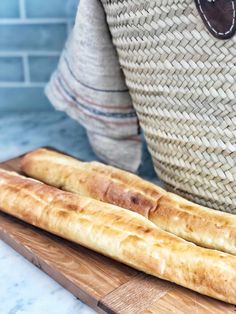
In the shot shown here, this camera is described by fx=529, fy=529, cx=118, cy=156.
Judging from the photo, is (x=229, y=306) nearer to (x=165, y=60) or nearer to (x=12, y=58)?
(x=165, y=60)

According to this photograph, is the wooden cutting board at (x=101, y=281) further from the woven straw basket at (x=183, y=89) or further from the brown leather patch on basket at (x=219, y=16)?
the brown leather patch on basket at (x=219, y=16)

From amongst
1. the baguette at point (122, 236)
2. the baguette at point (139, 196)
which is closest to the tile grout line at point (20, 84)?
the baguette at point (139, 196)

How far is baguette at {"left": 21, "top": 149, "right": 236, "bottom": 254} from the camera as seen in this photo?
0.59 meters

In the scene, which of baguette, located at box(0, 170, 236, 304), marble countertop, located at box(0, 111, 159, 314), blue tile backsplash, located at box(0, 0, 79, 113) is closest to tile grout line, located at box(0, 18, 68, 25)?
blue tile backsplash, located at box(0, 0, 79, 113)

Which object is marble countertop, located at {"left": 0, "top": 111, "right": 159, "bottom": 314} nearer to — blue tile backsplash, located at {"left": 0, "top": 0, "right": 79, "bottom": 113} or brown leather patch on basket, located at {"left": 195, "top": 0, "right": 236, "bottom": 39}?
blue tile backsplash, located at {"left": 0, "top": 0, "right": 79, "bottom": 113}

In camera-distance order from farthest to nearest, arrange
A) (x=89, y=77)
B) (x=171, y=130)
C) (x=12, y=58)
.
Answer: (x=12, y=58) → (x=89, y=77) → (x=171, y=130)

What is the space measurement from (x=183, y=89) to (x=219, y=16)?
11 centimetres

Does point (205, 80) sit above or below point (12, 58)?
above

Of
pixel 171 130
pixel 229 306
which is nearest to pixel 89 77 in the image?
pixel 171 130

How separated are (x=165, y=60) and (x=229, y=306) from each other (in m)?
0.28

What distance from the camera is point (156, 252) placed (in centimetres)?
56

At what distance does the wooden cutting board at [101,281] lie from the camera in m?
0.53

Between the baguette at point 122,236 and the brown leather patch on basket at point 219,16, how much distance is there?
0.22 m

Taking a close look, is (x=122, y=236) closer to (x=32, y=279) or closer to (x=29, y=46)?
(x=32, y=279)
